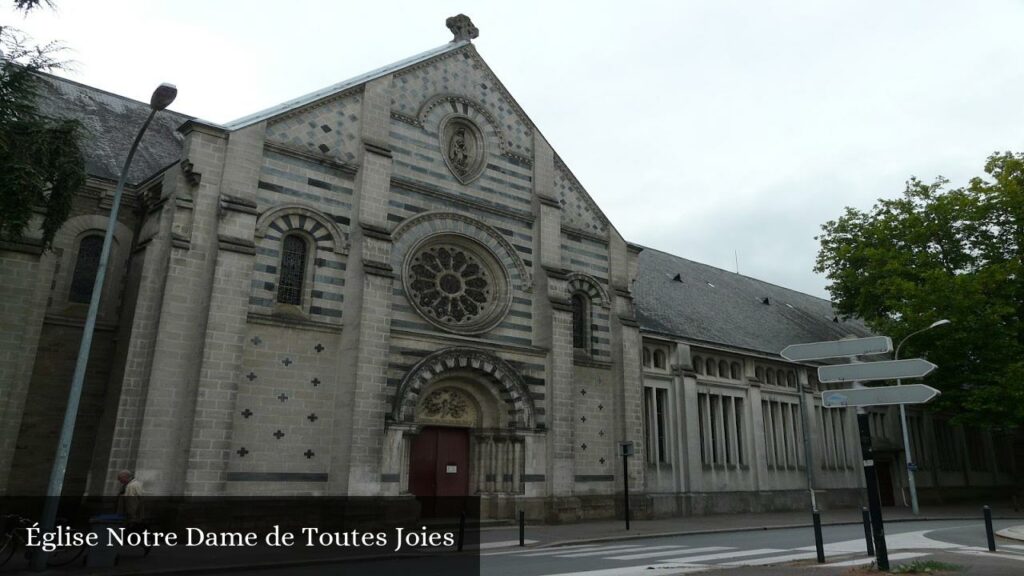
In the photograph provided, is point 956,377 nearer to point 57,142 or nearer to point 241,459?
point 241,459

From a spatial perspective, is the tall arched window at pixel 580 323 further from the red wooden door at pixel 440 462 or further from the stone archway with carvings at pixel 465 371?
the red wooden door at pixel 440 462

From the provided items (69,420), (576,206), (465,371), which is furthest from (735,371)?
(69,420)

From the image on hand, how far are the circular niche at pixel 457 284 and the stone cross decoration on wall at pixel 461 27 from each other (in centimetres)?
807

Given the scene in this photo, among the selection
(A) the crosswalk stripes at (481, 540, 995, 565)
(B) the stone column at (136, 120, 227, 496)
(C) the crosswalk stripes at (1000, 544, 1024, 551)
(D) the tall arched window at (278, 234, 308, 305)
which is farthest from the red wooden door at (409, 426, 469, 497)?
(C) the crosswalk stripes at (1000, 544, 1024, 551)

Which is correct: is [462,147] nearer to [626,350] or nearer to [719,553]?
[626,350]

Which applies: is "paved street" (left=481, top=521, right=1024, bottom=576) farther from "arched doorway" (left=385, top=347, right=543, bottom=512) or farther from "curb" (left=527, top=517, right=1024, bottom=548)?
"arched doorway" (left=385, top=347, right=543, bottom=512)

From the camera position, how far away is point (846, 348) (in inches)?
429

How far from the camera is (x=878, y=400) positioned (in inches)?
418

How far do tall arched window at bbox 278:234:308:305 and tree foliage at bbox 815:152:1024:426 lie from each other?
26188mm

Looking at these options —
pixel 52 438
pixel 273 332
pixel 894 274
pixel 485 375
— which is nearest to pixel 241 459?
pixel 273 332

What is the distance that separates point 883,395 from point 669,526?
45.8 feet

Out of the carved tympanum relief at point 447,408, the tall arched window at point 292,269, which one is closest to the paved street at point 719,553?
the carved tympanum relief at point 447,408

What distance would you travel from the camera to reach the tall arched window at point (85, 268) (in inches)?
762

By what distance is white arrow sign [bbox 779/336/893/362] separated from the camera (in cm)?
1077
